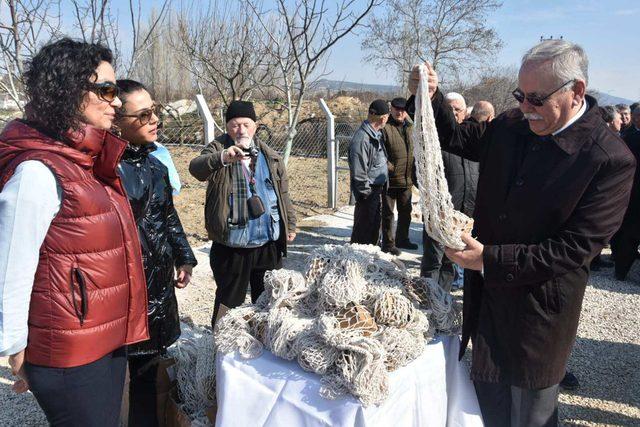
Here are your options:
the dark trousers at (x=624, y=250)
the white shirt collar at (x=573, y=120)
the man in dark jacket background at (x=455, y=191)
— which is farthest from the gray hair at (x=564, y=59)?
the dark trousers at (x=624, y=250)

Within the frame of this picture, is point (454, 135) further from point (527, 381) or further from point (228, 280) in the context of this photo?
point (228, 280)

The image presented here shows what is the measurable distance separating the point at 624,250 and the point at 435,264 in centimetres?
277

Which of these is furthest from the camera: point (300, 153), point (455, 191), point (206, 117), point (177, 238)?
point (300, 153)

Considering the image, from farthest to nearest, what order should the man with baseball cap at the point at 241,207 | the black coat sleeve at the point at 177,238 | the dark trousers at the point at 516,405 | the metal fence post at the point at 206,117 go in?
the metal fence post at the point at 206,117, the man with baseball cap at the point at 241,207, the black coat sleeve at the point at 177,238, the dark trousers at the point at 516,405

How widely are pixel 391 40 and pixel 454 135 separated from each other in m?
21.0

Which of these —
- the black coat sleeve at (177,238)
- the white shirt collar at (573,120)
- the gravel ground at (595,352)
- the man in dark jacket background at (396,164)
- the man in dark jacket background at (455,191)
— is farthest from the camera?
the man in dark jacket background at (396,164)

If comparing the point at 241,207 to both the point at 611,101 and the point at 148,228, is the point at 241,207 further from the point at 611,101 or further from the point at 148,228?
the point at 611,101

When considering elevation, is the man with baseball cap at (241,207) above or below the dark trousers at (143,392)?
above

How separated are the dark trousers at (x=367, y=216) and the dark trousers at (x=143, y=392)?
3.51 m

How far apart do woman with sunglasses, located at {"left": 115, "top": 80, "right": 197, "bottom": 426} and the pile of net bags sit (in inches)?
14.0

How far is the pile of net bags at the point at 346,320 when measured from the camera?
173 centimetres

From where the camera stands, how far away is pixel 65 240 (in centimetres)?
150

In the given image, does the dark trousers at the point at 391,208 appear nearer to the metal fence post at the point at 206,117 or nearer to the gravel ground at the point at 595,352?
the gravel ground at the point at 595,352

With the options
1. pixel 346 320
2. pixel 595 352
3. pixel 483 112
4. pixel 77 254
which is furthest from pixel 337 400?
pixel 483 112
